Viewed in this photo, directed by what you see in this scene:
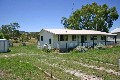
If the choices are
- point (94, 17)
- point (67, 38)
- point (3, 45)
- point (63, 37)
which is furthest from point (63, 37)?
point (94, 17)

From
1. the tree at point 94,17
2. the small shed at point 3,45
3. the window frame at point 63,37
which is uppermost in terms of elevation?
the tree at point 94,17

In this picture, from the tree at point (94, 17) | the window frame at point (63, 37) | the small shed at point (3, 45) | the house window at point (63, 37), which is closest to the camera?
the small shed at point (3, 45)

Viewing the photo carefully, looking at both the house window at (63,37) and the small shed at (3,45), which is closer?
the small shed at (3,45)

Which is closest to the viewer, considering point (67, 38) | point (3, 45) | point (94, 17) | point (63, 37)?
point (3, 45)

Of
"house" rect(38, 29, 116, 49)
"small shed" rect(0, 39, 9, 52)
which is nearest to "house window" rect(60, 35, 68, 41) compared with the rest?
"house" rect(38, 29, 116, 49)

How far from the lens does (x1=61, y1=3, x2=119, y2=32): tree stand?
56219 mm

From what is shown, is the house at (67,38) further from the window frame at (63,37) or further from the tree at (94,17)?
the tree at (94,17)

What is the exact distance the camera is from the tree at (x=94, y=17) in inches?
2213

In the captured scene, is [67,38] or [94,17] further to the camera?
[94,17]

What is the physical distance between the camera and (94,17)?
187ft

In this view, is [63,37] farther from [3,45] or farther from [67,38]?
[3,45]

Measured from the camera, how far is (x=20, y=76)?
1265cm

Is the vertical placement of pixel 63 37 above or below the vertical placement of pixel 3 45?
above

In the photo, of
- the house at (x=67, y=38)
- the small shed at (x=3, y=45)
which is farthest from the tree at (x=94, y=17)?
the small shed at (x=3, y=45)
